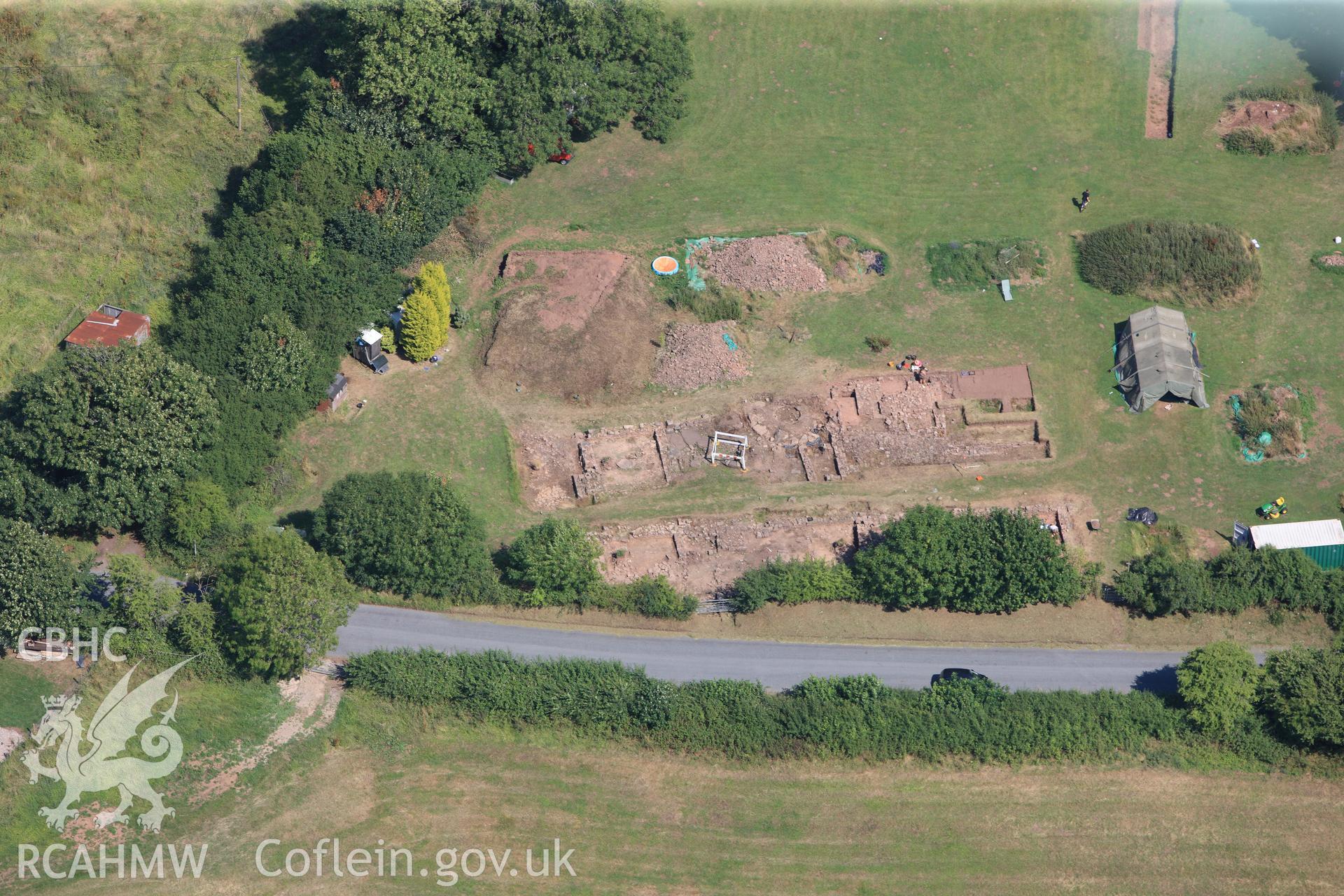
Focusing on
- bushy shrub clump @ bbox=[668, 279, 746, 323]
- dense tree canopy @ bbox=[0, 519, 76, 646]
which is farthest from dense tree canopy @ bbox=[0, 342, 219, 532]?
bushy shrub clump @ bbox=[668, 279, 746, 323]

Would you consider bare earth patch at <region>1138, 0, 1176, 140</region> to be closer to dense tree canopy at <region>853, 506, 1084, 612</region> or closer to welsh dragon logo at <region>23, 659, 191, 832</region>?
dense tree canopy at <region>853, 506, 1084, 612</region>

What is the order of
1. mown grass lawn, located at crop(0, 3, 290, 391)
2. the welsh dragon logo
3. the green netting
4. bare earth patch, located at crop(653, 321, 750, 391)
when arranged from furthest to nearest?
the green netting → mown grass lawn, located at crop(0, 3, 290, 391) → bare earth patch, located at crop(653, 321, 750, 391) → the welsh dragon logo

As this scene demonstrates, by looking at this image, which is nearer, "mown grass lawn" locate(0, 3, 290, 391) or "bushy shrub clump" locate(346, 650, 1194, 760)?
"bushy shrub clump" locate(346, 650, 1194, 760)

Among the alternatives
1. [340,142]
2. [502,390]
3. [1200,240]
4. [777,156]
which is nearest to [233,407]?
[502,390]

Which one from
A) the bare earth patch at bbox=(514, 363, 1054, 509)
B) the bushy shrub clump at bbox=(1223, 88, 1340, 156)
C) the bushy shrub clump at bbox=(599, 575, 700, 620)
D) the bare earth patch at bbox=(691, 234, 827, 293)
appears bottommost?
the bushy shrub clump at bbox=(599, 575, 700, 620)

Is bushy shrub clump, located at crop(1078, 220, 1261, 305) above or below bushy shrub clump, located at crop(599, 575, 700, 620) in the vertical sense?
above

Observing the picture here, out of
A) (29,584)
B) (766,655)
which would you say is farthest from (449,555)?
(29,584)

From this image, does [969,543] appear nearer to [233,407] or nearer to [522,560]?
[522,560]
